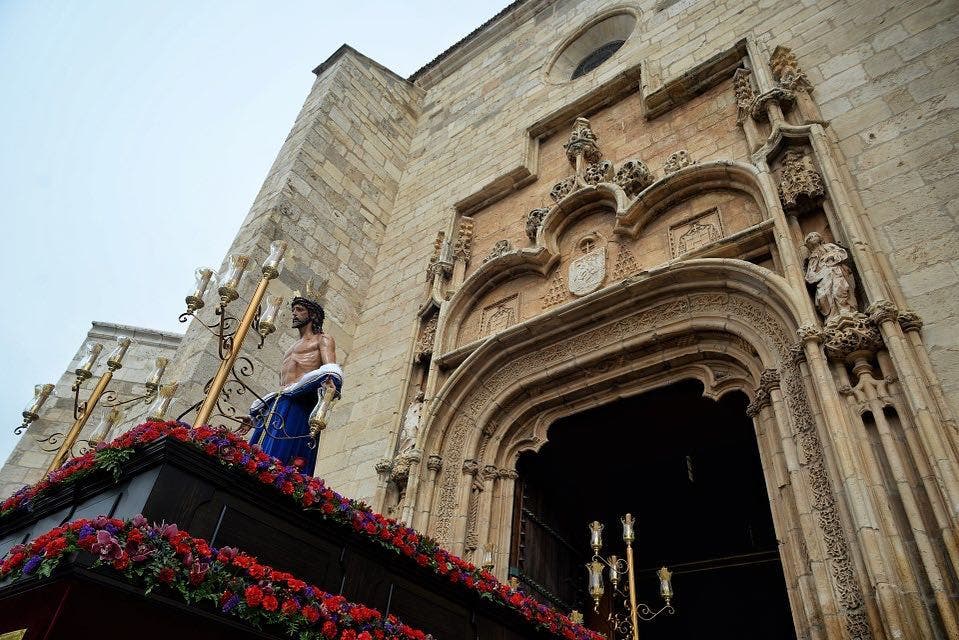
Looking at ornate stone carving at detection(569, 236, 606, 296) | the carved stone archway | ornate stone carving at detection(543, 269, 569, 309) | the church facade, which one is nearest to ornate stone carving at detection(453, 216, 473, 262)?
the church facade

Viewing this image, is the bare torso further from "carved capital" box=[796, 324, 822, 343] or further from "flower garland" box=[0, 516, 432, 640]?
"carved capital" box=[796, 324, 822, 343]

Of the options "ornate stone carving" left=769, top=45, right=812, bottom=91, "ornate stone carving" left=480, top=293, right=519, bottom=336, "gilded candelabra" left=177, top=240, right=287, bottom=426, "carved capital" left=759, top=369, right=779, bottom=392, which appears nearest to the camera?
"gilded candelabra" left=177, top=240, right=287, bottom=426

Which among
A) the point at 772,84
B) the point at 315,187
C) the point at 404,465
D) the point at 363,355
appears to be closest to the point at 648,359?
the point at 404,465

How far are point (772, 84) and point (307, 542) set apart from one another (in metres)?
6.34

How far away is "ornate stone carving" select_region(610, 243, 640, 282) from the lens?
22.3 feet

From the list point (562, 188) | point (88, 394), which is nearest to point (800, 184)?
point (562, 188)

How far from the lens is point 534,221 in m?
8.00

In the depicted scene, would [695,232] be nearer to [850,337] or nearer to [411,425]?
[850,337]

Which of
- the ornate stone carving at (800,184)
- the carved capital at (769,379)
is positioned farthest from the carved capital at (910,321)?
the ornate stone carving at (800,184)

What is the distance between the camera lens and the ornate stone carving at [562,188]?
8.02m

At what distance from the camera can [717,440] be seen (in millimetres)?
7828

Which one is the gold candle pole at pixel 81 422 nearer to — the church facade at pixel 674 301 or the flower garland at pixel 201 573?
the church facade at pixel 674 301

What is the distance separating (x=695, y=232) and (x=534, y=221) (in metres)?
2.06

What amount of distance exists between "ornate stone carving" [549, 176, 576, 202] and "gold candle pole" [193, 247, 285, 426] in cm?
420
